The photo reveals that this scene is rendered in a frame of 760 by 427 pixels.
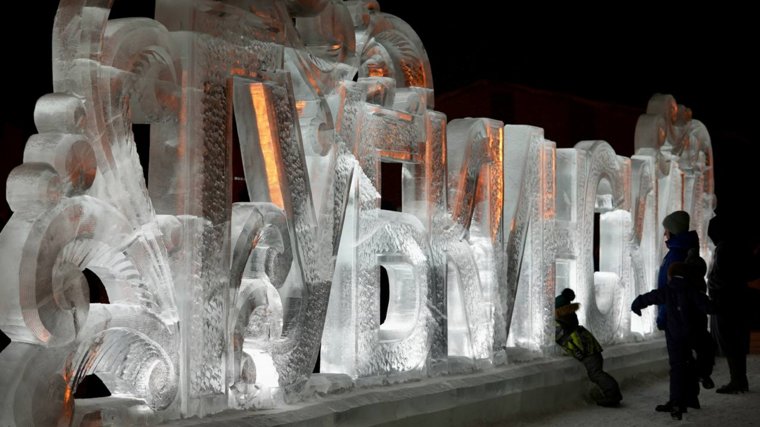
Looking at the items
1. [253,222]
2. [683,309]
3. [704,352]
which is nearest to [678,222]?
[704,352]

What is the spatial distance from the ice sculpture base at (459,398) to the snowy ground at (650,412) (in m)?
0.12

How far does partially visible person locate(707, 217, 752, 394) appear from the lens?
26.5ft

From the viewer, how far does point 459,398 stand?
613 centimetres

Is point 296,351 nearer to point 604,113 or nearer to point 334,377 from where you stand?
point 334,377

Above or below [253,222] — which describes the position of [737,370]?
below

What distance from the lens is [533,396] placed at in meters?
6.95

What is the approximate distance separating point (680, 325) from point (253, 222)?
3288 mm

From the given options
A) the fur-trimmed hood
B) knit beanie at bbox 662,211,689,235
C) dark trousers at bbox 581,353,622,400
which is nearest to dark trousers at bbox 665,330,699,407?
dark trousers at bbox 581,353,622,400

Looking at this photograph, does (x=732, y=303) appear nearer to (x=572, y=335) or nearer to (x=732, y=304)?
(x=732, y=304)

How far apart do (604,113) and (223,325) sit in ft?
28.3

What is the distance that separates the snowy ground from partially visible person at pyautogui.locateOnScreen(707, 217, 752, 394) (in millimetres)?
206

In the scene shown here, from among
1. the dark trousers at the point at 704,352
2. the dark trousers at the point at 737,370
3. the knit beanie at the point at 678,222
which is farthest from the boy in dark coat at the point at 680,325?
the knit beanie at the point at 678,222

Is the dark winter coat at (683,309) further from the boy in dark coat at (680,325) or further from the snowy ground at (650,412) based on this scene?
the snowy ground at (650,412)

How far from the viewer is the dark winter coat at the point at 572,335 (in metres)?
7.43
